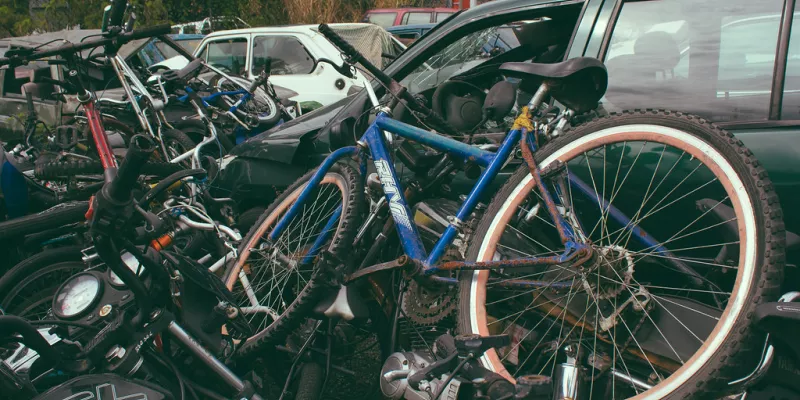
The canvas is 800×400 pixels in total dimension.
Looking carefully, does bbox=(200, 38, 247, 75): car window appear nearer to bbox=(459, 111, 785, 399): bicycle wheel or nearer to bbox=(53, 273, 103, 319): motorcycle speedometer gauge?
bbox=(53, 273, 103, 319): motorcycle speedometer gauge

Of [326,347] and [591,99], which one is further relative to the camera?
[326,347]

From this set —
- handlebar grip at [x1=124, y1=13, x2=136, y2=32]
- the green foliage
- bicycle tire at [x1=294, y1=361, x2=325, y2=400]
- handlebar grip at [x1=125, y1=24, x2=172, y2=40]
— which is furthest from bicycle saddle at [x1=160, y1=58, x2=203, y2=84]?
the green foliage

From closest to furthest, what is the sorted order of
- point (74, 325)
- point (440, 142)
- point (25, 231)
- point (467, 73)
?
point (74, 325) → point (440, 142) → point (25, 231) → point (467, 73)

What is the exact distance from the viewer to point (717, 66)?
284cm

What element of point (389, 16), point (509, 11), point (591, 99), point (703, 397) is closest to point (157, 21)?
point (389, 16)

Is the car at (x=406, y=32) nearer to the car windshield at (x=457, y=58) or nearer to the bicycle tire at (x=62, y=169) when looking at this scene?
the car windshield at (x=457, y=58)

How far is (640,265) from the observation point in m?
2.78

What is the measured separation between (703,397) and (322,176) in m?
2.24

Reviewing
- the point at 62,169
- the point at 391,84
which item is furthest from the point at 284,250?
the point at 62,169

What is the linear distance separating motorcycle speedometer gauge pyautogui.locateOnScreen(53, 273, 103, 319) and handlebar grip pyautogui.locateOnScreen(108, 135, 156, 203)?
0.75 metres

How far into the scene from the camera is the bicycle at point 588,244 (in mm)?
2180

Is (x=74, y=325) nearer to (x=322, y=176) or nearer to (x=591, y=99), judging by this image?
(x=322, y=176)

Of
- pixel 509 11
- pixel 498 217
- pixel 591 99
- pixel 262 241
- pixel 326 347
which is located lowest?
pixel 326 347

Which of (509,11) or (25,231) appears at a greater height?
(509,11)
